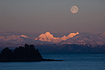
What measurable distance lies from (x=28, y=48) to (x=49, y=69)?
74885mm

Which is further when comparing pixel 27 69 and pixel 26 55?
pixel 26 55

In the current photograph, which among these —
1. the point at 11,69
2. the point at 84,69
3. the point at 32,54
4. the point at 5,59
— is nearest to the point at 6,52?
the point at 5,59

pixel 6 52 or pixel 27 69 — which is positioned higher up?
pixel 6 52

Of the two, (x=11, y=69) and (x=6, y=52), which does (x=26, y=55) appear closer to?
(x=6, y=52)

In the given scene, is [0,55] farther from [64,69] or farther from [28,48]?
[64,69]

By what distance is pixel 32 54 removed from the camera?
647 feet

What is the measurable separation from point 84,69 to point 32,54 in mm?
77334

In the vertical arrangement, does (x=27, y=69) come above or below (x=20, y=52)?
below

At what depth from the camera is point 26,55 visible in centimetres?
19862

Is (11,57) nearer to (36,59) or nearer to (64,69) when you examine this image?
(36,59)

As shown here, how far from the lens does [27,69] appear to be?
127 meters

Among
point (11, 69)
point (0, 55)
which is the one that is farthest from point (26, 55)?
point (11, 69)

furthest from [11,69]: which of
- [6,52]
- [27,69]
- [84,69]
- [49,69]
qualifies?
[6,52]

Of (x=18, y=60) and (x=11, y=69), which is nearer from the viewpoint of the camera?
(x=11, y=69)
